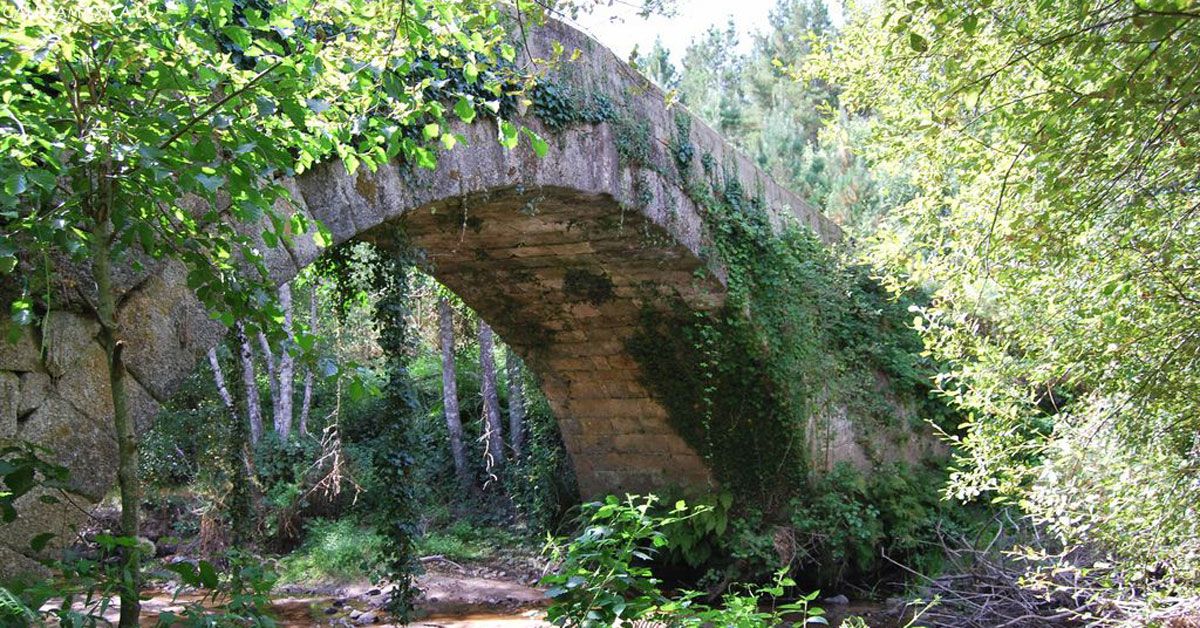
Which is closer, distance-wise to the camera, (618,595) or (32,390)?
(618,595)

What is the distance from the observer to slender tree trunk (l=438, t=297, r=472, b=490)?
430 inches

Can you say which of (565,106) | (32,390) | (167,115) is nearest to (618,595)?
(167,115)

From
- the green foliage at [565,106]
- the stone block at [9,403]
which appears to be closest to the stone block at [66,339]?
the stone block at [9,403]

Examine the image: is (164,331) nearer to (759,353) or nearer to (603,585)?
(603,585)

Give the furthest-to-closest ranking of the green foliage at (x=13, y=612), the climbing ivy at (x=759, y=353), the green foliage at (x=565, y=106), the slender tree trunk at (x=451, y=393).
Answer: the slender tree trunk at (x=451, y=393)
the climbing ivy at (x=759, y=353)
the green foliage at (x=565, y=106)
the green foliage at (x=13, y=612)

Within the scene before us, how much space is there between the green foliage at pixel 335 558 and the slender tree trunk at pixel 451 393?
207cm

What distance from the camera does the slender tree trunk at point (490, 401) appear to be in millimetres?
10695

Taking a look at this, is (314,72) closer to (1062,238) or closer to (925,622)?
(1062,238)

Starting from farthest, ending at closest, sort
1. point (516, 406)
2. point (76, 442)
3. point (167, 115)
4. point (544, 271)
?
point (516, 406) < point (544, 271) < point (76, 442) < point (167, 115)

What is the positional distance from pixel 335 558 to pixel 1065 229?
6864mm

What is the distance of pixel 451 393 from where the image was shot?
11062 millimetres

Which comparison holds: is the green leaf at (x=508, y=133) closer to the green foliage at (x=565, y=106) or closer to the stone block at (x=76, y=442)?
the stone block at (x=76, y=442)

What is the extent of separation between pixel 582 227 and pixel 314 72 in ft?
13.1

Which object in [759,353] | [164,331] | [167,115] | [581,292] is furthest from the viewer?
[759,353]
